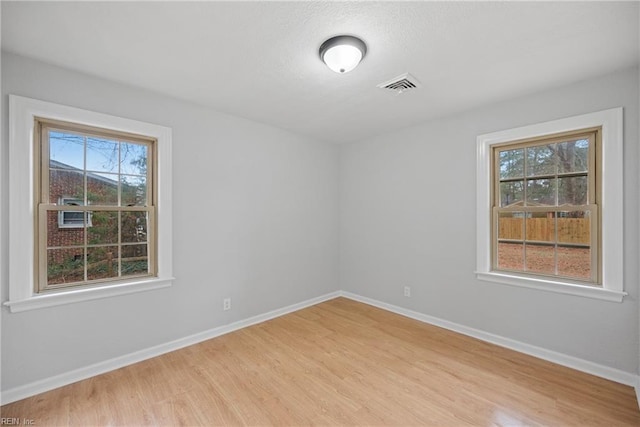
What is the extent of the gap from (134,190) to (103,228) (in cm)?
42

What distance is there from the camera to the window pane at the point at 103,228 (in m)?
2.32

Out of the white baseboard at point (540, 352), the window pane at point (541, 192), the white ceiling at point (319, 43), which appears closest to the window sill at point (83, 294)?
the white ceiling at point (319, 43)

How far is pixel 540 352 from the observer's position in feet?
8.17

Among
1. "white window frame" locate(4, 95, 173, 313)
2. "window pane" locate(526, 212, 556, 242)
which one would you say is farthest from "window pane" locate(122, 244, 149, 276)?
"window pane" locate(526, 212, 556, 242)

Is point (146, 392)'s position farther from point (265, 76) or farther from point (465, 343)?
point (465, 343)

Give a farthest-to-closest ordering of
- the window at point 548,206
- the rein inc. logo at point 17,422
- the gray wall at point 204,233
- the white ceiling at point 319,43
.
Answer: the window at point 548,206 → the gray wall at point 204,233 → the rein inc. logo at point 17,422 → the white ceiling at point 319,43

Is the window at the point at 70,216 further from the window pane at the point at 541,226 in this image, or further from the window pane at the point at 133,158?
the window pane at the point at 541,226

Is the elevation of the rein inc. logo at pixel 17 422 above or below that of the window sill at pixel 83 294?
below

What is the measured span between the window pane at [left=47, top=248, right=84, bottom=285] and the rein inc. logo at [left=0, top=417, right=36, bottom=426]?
88 centimetres

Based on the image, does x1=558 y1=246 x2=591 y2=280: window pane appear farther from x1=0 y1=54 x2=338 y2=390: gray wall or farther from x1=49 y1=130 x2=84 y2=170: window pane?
x1=49 y1=130 x2=84 y2=170: window pane

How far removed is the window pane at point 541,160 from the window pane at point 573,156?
0.05 meters

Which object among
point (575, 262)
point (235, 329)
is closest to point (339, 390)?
point (235, 329)

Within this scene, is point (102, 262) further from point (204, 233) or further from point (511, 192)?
point (511, 192)

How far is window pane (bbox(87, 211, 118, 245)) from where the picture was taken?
232 cm
